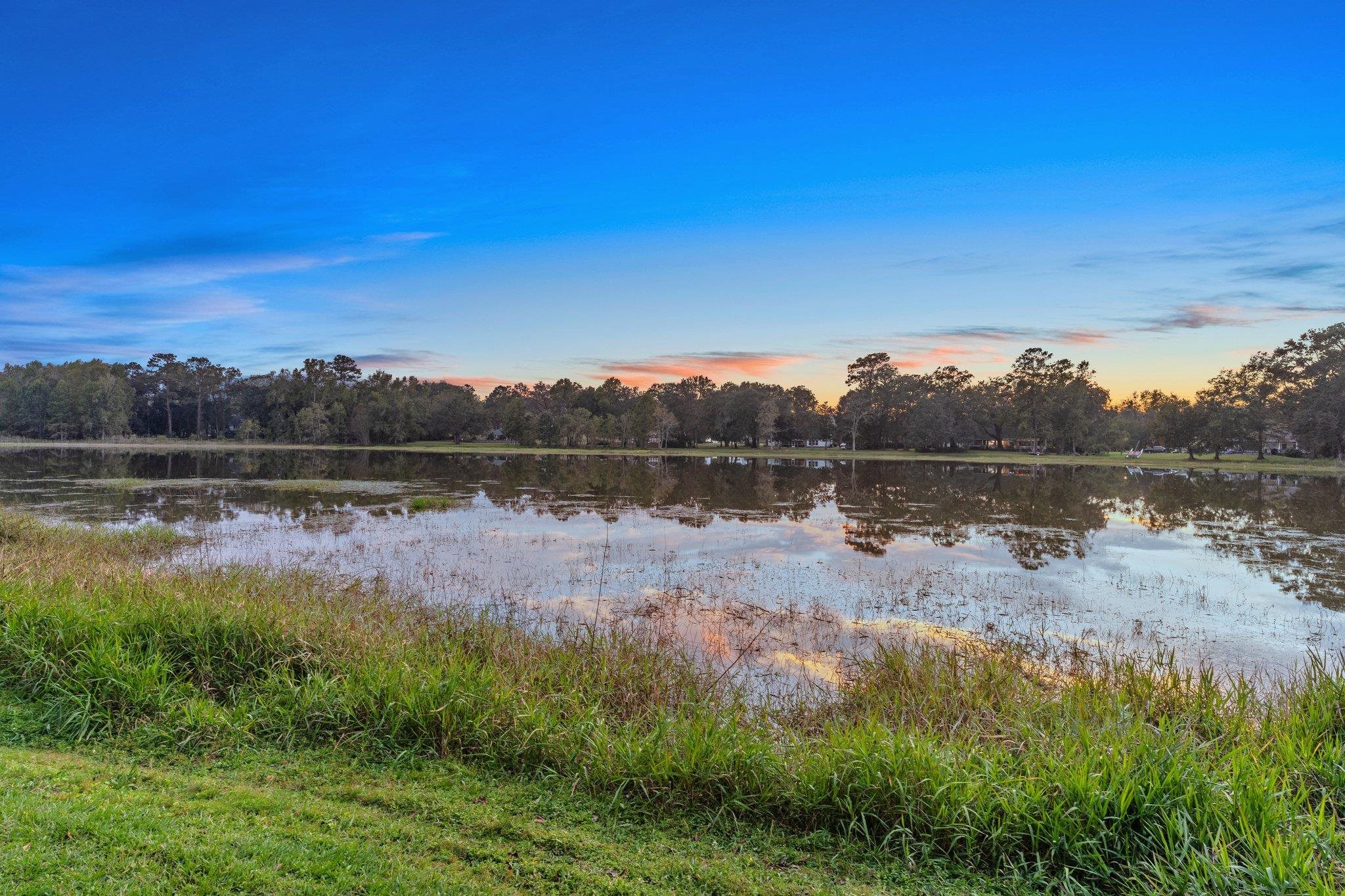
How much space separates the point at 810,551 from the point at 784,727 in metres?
12.2

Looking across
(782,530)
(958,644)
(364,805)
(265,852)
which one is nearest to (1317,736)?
(958,644)

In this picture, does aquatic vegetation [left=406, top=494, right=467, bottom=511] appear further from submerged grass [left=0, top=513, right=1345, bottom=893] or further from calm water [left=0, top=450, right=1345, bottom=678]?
submerged grass [left=0, top=513, right=1345, bottom=893]

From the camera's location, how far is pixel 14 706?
6312mm

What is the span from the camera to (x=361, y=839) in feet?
14.7

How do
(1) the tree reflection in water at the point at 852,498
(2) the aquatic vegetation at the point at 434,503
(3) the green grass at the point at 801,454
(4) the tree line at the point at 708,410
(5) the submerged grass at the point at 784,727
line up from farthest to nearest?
(4) the tree line at the point at 708,410 < (3) the green grass at the point at 801,454 < (2) the aquatic vegetation at the point at 434,503 < (1) the tree reflection in water at the point at 852,498 < (5) the submerged grass at the point at 784,727

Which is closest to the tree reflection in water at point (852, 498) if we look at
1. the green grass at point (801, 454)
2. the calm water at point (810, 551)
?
the calm water at point (810, 551)

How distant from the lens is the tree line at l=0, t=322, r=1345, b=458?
245ft

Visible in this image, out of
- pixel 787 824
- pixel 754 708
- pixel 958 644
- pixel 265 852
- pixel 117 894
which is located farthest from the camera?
pixel 958 644

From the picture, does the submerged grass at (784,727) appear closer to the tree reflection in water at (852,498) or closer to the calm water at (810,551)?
the calm water at (810,551)

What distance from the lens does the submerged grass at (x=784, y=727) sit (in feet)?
14.8

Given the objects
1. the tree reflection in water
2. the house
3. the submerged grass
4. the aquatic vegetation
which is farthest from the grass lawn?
the house

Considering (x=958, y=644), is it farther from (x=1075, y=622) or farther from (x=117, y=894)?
(x=117, y=894)

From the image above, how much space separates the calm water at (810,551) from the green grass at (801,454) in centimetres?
3157

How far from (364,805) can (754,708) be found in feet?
12.9
